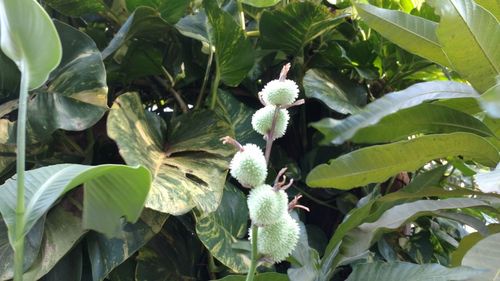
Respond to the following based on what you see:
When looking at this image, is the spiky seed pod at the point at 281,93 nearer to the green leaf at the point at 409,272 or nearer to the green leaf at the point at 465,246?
the green leaf at the point at 409,272

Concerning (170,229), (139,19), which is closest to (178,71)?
(139,19)

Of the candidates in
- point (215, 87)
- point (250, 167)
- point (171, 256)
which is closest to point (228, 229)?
point (171, 256)

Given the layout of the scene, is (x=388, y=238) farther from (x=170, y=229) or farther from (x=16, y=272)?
(x=16, y=272)

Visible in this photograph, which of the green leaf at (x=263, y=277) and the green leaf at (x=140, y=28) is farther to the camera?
the green leaf at (x=140, y=28)

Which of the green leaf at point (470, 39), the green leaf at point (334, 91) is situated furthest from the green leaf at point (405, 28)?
the green leaf at point (334, 91)

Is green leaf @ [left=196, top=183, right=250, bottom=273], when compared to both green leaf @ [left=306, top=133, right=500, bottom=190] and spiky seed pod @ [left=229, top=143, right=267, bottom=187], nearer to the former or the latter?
green leaf @ [left=306, top=133, right=500, bottom=190]

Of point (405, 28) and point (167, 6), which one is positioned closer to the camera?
point (405, 28)

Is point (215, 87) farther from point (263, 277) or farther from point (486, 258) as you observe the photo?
point (486, 258)
